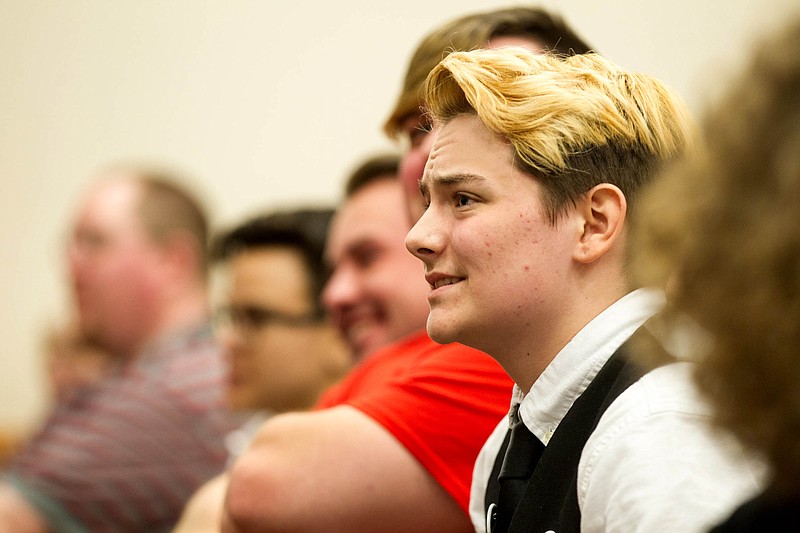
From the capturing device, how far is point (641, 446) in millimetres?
876

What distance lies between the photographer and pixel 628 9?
2916 millimetres

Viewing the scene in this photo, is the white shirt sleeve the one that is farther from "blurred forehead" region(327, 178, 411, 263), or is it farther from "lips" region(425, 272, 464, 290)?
"blurred forehead" region(327, 178, 411, 263)

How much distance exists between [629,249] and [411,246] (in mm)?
244

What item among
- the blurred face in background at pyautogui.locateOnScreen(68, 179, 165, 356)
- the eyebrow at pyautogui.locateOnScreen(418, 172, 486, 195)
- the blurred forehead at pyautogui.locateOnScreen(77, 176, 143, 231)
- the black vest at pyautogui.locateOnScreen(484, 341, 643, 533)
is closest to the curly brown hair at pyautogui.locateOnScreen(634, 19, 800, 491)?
the black vest at pyautogui.locateOnScreen(484, 341, 643, 533)

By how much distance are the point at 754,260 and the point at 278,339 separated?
6.87 feet

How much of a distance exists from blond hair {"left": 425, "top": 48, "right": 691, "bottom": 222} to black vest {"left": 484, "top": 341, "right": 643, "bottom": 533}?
18 cm

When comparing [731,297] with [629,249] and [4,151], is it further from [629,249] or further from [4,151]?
[4,151]

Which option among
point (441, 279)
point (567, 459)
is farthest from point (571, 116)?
point (567, 459)

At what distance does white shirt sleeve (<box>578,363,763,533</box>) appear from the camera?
0.82 m

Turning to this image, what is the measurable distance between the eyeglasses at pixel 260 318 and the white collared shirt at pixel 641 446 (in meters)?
1.63

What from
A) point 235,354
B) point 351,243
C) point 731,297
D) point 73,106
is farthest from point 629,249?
point 73,106

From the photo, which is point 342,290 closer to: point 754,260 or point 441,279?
point 441,279

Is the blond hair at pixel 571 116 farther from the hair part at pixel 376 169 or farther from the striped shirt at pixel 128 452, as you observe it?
the striped shirt at pixel 128 452

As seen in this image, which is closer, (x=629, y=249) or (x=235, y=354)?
(x=629, y=249)
